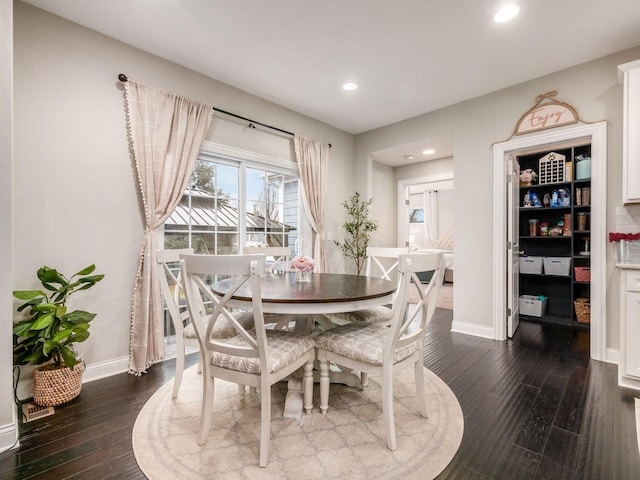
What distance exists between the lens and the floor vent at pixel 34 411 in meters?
1.91

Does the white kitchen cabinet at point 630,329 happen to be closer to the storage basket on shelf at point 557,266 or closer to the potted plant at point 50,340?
the storage basket on shelf at point 557,266

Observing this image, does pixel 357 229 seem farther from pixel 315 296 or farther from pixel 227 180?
pixel 315 296

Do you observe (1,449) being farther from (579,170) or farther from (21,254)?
(579,170)

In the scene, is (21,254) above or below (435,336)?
above

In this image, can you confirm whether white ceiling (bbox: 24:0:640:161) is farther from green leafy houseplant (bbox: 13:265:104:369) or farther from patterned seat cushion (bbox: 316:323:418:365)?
patterned seat cushion (bbox: 316:323:418:365)

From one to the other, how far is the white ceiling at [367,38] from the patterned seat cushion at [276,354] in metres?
2.28

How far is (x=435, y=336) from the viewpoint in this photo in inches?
139

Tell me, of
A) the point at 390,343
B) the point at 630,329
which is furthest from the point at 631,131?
the point at 390,343

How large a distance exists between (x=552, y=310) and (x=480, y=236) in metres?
2.03

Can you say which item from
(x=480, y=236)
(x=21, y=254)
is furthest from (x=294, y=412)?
(x=480, y=236)

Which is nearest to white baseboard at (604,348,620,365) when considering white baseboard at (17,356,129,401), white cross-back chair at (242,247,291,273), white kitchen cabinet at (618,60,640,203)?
white kitchen cabinet at (618,60,640,203)

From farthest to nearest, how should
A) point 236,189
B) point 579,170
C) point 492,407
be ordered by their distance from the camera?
1. point 579,170
2. point 236,189
3. point 492,407

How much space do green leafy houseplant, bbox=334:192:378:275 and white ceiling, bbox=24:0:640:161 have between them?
1.76 meters

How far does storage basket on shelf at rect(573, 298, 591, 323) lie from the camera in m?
3.96
